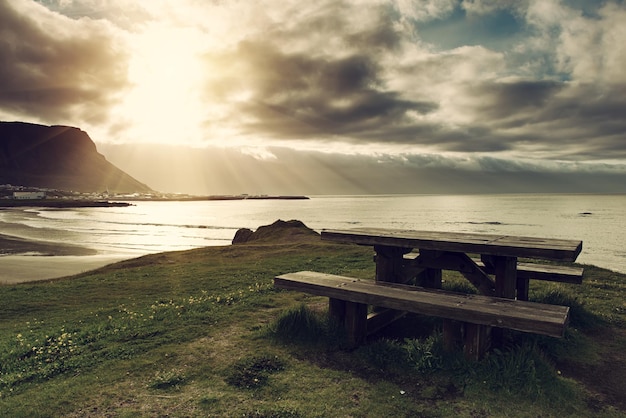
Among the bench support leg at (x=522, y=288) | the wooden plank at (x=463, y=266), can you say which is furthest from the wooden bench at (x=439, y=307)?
the bench support leg at (x=522, y=288)

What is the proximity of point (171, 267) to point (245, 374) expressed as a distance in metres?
12.5

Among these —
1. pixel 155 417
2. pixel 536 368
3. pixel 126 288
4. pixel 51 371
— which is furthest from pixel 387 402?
pixel 126 288

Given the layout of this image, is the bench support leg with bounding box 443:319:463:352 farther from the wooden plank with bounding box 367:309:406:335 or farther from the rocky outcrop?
the rocky outcrop

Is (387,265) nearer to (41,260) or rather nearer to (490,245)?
(490,245)

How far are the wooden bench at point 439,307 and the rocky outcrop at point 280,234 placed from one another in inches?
777

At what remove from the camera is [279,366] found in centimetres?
584

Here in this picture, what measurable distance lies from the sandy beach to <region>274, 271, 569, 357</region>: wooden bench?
18071 mm

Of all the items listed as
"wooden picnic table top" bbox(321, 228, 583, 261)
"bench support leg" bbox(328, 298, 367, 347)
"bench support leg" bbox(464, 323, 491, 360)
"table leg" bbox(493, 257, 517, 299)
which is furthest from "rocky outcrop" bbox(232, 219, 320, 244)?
"bench support leg" bbox(464, 323, 491, 360)

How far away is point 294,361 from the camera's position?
602 centimetres

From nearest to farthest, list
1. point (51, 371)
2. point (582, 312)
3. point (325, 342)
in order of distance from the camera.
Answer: point (51, 371)
point (325, 342)
point (582, 312)

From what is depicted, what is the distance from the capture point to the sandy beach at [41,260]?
2084 centimetres

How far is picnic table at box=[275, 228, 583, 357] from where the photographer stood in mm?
5359

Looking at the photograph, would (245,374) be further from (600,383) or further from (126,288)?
(126,288)

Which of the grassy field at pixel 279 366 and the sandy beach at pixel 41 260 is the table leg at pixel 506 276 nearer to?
the grassy field at pixel 279 366
